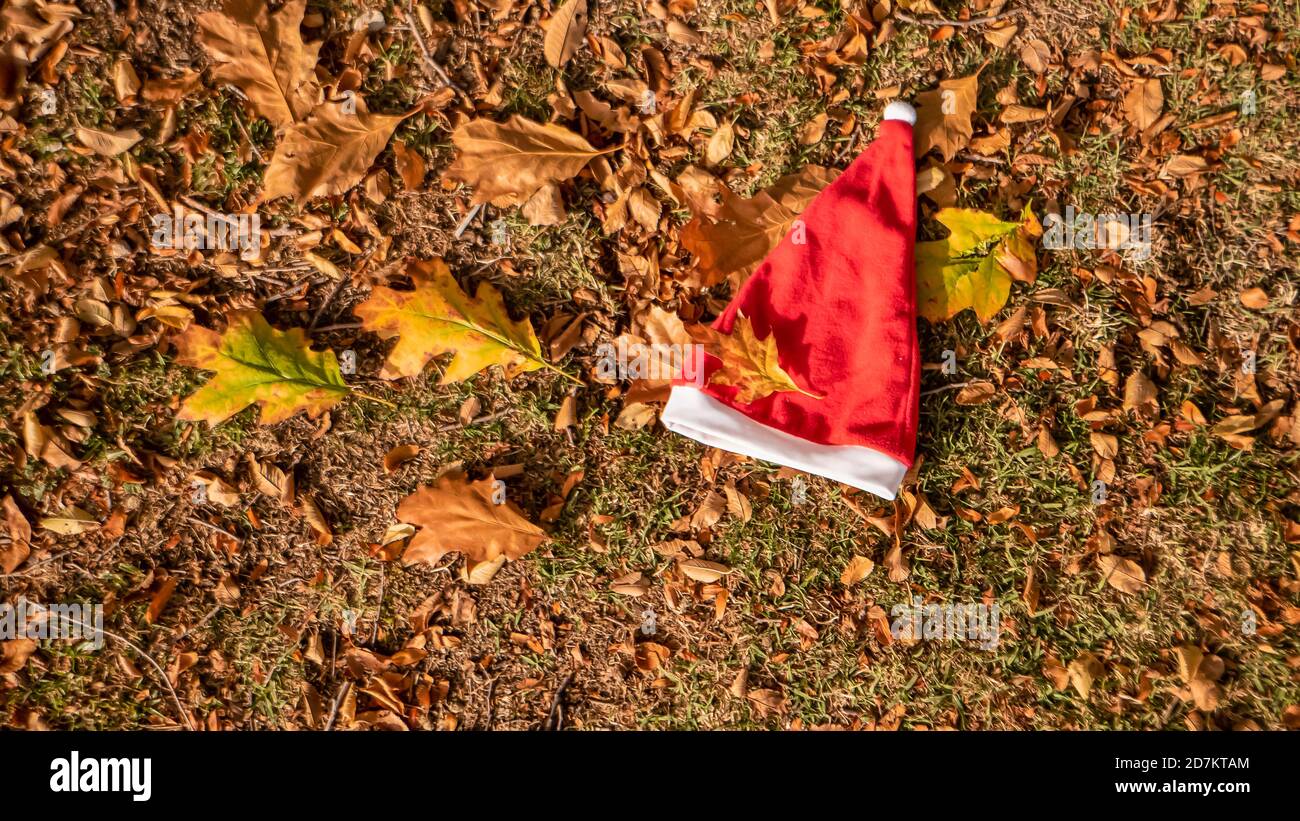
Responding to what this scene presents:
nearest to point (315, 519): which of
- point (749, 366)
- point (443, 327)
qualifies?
point (443, 327)

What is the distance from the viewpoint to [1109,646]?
8.09 ft

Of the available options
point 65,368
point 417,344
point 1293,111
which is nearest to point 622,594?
point 417,344

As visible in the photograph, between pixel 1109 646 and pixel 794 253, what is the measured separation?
5.22ft

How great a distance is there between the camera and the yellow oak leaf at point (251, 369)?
235cm

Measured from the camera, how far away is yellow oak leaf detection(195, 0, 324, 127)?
7.73ft

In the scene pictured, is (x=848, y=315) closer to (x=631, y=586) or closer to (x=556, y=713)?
(x=631, y=586)

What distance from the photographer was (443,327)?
234 centimetres

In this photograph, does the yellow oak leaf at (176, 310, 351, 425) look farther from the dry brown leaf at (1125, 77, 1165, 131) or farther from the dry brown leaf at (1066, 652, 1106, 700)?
the dry brown leaf at (1125, 77, 1165, 131)

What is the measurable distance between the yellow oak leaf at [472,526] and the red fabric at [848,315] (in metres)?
0.73

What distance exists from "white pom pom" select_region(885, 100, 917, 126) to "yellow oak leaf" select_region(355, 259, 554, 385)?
1.25 m

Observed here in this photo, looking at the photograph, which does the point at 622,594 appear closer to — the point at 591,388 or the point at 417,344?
the point at 591,388

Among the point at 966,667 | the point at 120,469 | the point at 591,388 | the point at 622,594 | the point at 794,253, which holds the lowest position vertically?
the point at 966,667

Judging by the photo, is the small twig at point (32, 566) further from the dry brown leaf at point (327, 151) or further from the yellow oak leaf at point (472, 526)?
the dry brown leaf at point (327, 151)

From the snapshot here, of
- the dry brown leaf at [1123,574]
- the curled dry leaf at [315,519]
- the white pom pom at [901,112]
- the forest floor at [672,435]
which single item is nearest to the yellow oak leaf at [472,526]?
the forest floor at [672,435]
